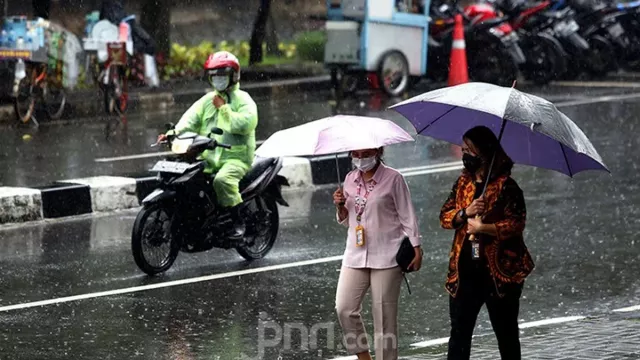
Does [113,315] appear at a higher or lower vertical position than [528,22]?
lower

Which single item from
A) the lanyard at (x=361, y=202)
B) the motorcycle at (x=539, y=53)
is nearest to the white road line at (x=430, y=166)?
the lanyard at (x=361, y=202)

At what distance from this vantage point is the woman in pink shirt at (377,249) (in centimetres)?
705

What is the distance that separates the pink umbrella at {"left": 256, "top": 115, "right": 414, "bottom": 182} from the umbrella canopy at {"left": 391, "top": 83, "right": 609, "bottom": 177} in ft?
0.57

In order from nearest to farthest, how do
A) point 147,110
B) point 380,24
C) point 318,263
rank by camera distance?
1. point 318,263
2. point 147,110
3. point 380,24

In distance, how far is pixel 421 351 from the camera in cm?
819

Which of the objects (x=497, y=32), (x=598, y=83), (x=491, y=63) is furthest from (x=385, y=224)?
(x=598, y=83)

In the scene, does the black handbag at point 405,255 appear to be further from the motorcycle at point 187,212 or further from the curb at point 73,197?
the curb at point 73,197

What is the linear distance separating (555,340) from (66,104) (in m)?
12.8

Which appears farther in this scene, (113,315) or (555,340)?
(113,315)

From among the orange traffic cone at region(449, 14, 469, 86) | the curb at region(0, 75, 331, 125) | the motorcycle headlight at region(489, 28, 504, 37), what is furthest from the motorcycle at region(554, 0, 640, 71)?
the curb at region(0, 75, 331, 125)

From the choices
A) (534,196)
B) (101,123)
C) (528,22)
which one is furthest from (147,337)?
(528,22)

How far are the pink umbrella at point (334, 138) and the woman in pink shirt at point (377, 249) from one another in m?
0.11

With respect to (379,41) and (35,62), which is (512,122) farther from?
(379,41)

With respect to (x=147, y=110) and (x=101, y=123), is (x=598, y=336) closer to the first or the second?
(x=101, y=123)
